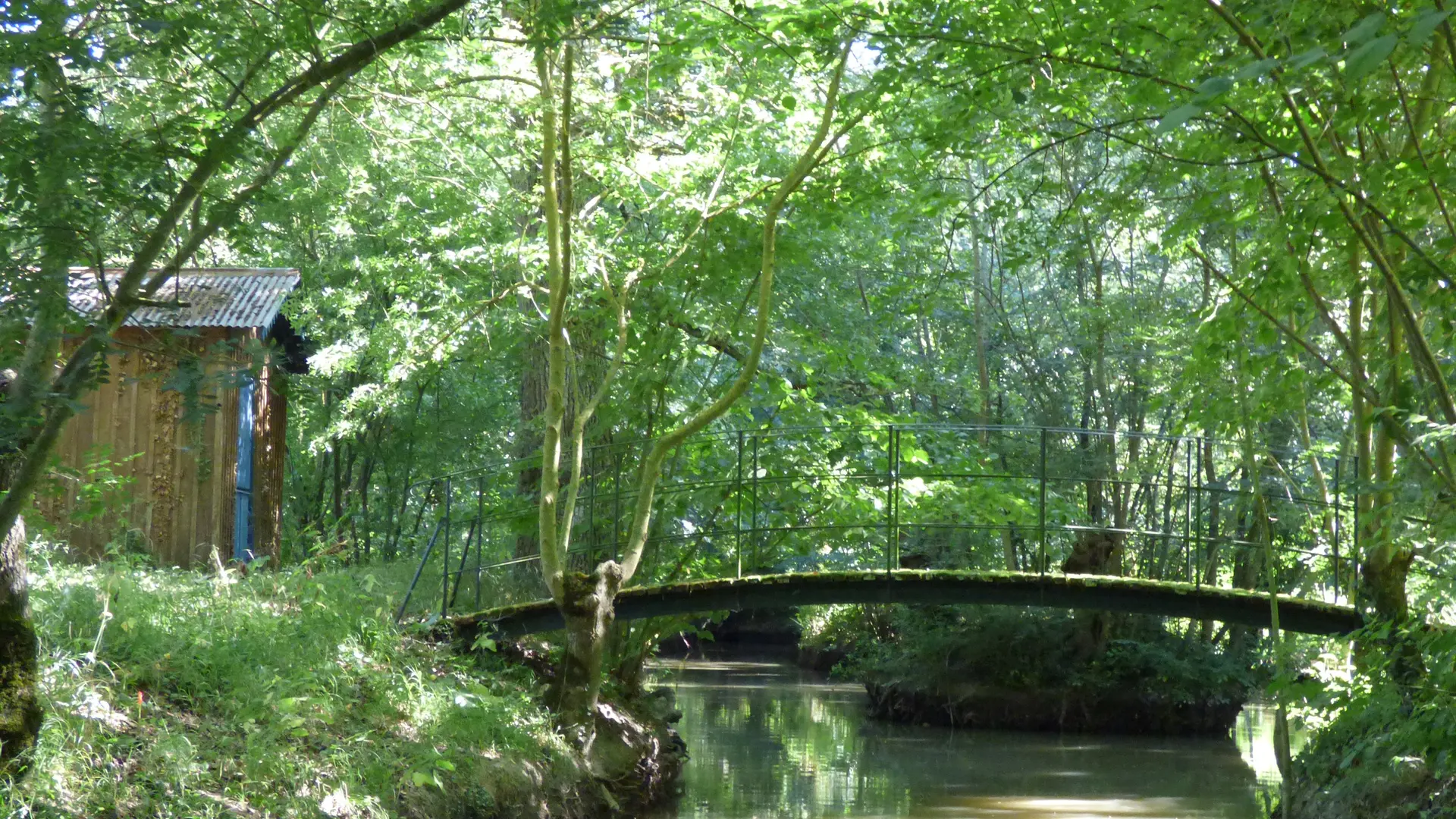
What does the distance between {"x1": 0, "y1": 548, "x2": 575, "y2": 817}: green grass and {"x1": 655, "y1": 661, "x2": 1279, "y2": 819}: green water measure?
217cm

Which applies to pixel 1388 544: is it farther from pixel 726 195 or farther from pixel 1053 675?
pixel 1053 675

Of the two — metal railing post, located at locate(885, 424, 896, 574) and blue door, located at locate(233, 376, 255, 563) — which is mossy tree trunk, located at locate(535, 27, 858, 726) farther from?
blue door, located at locate(233, 376, 255, 563)

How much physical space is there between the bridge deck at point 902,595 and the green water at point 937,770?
Answer: 1515 mm

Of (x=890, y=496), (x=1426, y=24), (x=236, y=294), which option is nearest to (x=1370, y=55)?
(x=1426, y=24)

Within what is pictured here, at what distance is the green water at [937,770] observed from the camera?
32.2 feet

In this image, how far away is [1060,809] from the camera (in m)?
9.87

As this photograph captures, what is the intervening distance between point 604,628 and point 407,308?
5007 millimetres

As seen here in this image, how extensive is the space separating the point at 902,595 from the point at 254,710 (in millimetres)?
5051

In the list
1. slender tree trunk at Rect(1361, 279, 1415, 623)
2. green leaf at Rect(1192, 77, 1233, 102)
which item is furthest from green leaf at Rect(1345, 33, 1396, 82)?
slender tree trunk at Rect(1361, 279, 1415, 623)

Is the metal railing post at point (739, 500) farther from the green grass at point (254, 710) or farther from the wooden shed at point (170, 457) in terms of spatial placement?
the wooden shed at point (170, 457)

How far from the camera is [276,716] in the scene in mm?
6301

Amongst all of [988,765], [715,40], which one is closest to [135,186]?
[715,40]

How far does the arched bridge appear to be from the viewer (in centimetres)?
968

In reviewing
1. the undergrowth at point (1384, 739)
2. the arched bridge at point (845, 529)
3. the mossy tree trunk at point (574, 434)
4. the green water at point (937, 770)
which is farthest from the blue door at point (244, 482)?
the undergrowth at point (1384, 739)
